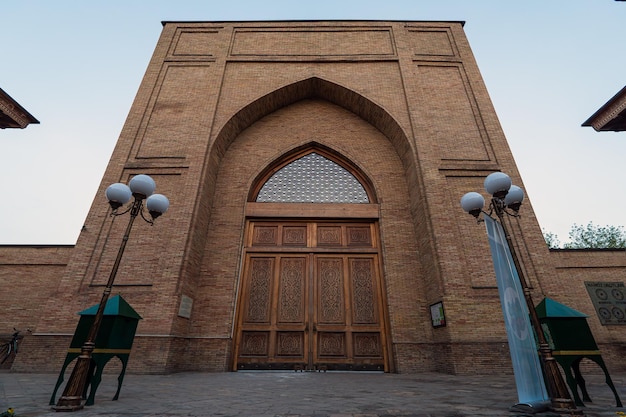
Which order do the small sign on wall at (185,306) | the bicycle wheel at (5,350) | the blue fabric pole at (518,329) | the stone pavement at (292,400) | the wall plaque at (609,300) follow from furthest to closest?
the wall plaque at (609,300), the bicycle wheel at (5,350), the small sign on wall at (185,306), the blue fabric pole at (518,329), the stone pavement at (292,400)

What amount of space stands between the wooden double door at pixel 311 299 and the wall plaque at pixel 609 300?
184 inches

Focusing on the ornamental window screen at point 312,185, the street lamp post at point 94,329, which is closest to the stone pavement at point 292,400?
the street lamp post at point 94,329

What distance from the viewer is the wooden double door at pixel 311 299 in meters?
7.42

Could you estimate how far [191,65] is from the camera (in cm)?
1082

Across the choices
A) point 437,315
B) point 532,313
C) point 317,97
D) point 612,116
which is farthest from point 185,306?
point 612,116

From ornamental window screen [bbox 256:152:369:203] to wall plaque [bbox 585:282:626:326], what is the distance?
5585 mm

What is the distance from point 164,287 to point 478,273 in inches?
263

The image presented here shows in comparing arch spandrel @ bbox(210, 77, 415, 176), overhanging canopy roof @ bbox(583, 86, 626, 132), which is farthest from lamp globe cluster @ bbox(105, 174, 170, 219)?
overhanging canopy roof @ bbox(583, 86, 626, 132)

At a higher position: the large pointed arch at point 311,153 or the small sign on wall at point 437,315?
the large pointed arch at point 311,153

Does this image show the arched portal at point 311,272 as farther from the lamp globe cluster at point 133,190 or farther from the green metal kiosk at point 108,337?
the lamp globe cluster at point 133,190

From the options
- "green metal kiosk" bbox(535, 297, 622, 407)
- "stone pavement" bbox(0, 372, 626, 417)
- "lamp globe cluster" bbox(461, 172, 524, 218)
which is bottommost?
"stone pavement" bbox(0, 372, 626, 417)

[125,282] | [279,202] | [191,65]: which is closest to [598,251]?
[279,202]

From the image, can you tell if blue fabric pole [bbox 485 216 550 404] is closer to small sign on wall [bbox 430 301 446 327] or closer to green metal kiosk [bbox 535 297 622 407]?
green metal kiosk [bbox 535 297 622 407]

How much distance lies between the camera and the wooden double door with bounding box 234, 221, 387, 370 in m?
7.42
